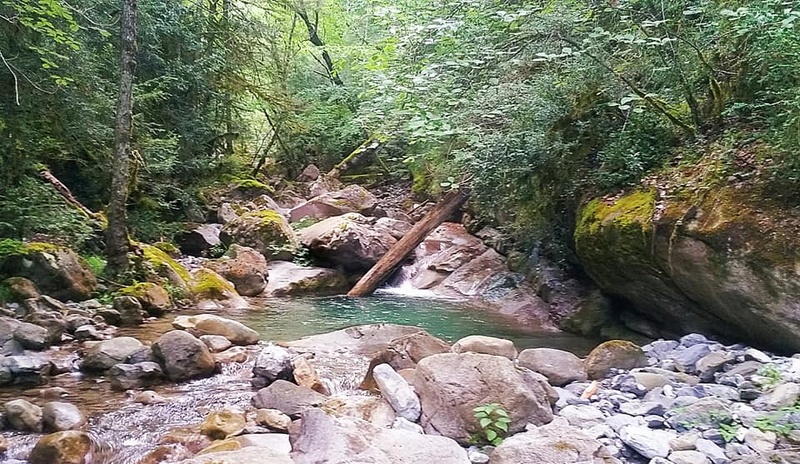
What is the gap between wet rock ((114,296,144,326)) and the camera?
7008 millimetres

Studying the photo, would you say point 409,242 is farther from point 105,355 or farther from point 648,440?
point 648,440

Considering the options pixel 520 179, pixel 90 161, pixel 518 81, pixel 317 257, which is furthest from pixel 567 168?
pixel 90 161

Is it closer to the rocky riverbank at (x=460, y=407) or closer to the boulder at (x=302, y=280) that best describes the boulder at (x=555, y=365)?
the rocky riverbank at (x=460, y=407)

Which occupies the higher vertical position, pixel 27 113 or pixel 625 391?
pixel 27 113

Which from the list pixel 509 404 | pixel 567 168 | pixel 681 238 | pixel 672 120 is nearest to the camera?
pixel 509 404

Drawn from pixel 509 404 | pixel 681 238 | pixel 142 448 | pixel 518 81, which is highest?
pixel 518 81

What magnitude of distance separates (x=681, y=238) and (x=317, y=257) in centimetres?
725

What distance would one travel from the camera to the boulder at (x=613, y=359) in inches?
198

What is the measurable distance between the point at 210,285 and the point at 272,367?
4147 mm

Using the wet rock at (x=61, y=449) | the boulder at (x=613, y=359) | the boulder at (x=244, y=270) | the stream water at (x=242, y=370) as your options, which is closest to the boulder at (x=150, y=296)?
the stream water at (x=242, y=370)

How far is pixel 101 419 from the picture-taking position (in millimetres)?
4301

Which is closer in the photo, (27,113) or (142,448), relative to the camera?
(142,448)

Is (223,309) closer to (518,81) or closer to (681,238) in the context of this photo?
(518,81)

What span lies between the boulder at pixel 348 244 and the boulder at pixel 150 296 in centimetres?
380
